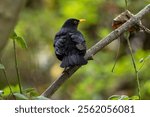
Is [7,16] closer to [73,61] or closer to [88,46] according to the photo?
[73,61]

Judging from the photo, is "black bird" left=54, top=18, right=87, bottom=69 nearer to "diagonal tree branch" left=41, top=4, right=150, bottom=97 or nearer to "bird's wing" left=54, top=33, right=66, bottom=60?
"bird's wing" left=54, top=33, right=66, bottom=60

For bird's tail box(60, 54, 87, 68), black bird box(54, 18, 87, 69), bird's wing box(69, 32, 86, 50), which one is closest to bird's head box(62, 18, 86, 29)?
black bird box(54, 18, 87, 69)

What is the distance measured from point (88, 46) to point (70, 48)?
4.70 m

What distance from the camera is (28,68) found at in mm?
7723

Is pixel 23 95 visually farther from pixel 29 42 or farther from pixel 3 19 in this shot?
pixel 29 42

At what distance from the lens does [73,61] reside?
2.91 metres

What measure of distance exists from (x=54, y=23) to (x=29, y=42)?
602 mm

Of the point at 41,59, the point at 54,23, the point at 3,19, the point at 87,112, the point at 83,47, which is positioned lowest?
the point at 87,112

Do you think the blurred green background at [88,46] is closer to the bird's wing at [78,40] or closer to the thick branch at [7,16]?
the bird's wing at [78,40]

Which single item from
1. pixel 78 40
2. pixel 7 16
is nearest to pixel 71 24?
pixel 78 40

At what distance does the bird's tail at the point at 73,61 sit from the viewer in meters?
2.80

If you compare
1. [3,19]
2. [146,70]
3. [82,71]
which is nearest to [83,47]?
[3,19]

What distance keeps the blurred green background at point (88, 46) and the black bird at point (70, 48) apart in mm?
3555

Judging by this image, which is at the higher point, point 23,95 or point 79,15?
point 79,15
